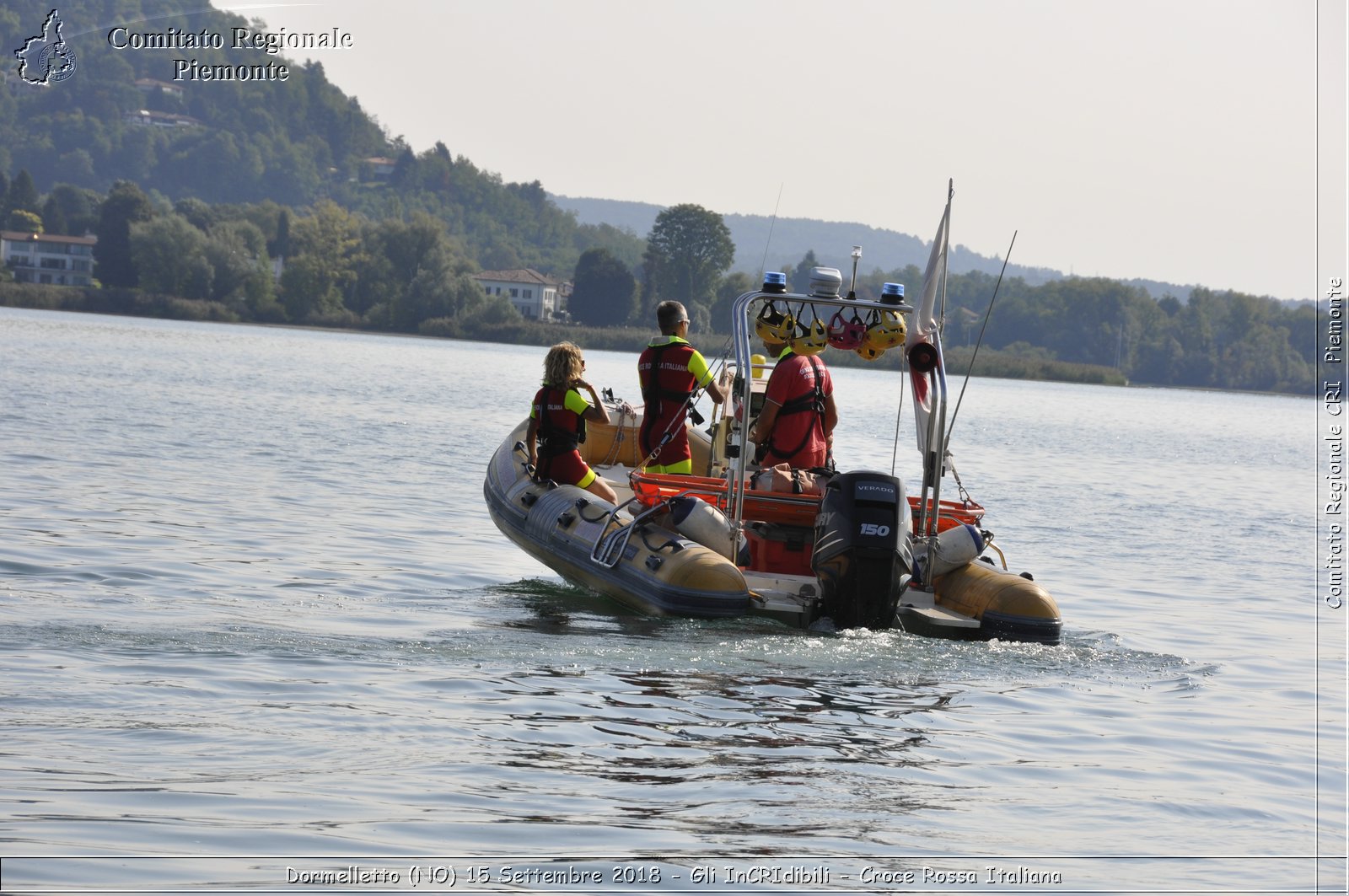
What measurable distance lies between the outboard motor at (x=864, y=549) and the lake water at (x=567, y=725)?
0.71 ft

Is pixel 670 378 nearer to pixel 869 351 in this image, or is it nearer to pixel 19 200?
pixel 869 351

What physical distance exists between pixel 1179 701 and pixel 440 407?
80.7ft

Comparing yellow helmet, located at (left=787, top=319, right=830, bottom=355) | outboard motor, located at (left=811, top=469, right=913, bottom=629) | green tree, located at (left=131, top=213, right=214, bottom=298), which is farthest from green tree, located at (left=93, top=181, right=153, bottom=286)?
outboard motor, located at (left=811, top=469, right=913, bottom=629)

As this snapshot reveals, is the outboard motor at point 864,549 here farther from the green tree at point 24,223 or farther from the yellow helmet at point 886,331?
the green tree at point 24,223

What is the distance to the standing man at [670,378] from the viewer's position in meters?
9.62

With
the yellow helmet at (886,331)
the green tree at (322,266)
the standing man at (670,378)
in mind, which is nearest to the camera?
the yellow helmet at (886,331)

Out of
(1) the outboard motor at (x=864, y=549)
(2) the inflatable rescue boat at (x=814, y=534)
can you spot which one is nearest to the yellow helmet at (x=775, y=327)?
(2) the inflatable rescue boat at (x=814, y=534)

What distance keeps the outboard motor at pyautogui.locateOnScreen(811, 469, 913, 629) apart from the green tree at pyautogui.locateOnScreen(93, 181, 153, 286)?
299 feet

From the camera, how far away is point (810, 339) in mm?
9422

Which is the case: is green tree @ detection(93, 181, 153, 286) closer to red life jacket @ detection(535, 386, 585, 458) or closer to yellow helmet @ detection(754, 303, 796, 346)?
red life jacket @ detection(535, 386, 585, 458)

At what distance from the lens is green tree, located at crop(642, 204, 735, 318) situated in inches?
3159

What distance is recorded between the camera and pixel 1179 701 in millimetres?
8469

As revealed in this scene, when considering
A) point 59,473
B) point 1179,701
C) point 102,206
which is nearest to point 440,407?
point 59,473

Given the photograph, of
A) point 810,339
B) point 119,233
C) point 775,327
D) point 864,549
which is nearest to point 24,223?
point 119,233
